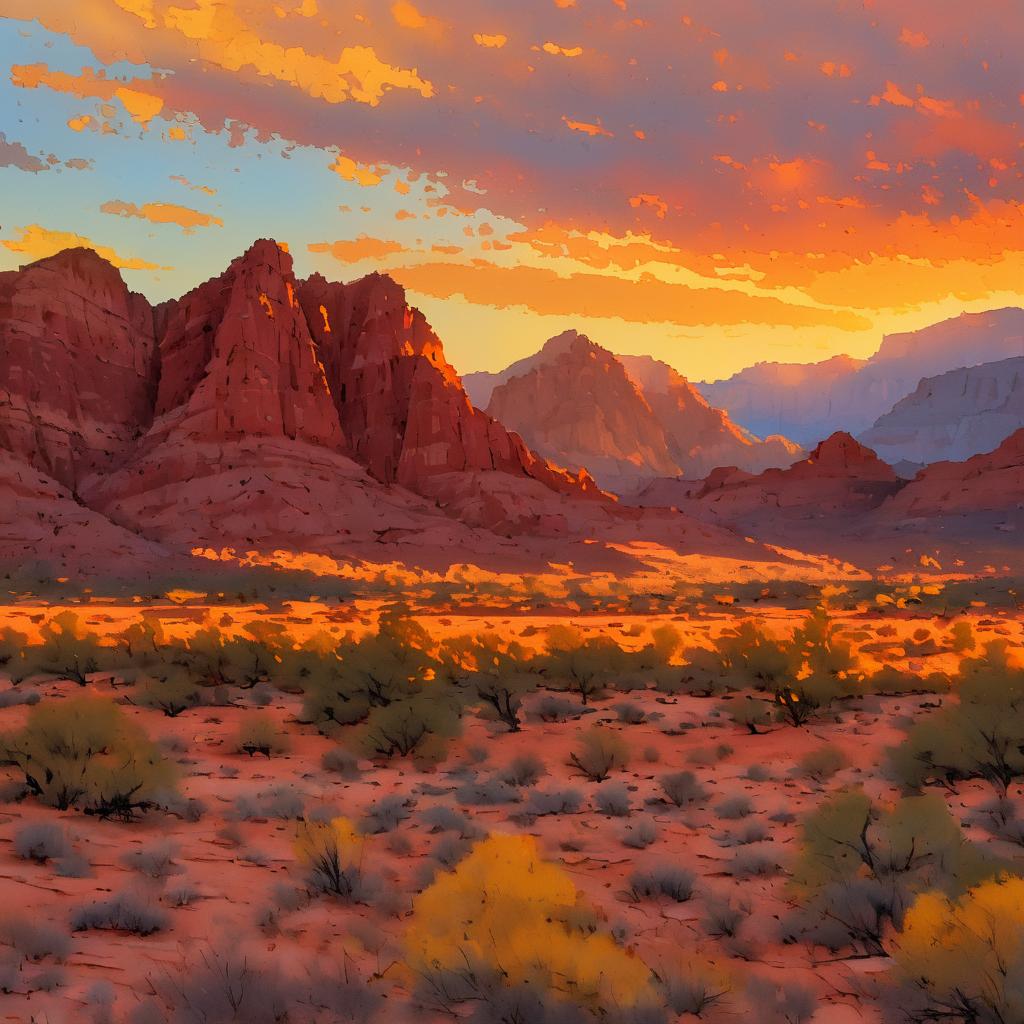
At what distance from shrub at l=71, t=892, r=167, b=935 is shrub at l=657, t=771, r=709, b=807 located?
5642 millimetres

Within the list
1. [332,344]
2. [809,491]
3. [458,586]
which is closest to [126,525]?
[458,586]

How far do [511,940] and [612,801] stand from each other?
184 inches

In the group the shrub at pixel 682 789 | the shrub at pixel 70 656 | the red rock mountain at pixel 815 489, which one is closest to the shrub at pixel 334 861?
the shrub at pixel 682 789

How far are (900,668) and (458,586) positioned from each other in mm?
31001

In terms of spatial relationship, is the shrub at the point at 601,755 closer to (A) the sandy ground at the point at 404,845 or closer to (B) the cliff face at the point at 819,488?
(A) the sandy ground at the point at 404,845

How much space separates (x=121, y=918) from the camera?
5.69 meters

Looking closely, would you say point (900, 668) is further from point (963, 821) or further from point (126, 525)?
point (126, 525)

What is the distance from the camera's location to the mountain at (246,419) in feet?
203

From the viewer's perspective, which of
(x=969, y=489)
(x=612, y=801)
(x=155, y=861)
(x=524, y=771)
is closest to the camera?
(x=155, y=861)

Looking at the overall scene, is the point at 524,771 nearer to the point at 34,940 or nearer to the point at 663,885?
the point at 663,885

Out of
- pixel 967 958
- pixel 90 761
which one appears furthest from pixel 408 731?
pixel 967 958

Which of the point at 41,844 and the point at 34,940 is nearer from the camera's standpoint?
the point at 34,940

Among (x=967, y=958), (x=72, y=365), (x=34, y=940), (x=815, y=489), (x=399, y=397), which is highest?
(x=72, y=365)

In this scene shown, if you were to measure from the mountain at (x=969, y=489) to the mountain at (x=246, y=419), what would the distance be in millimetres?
37981
